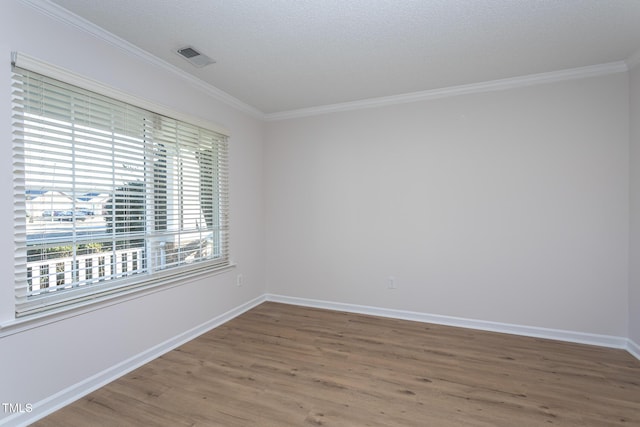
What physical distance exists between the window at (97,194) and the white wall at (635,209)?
4.08m

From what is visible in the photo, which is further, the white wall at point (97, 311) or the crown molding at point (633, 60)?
the crown molding at point (633, 60)

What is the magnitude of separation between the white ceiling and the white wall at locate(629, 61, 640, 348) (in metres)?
0.32

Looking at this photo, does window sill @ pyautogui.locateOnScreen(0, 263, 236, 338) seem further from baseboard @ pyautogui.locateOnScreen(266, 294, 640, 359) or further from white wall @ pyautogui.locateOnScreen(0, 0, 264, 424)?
baseboard @ pyautogui.locateOnScreen(266, 294, 640, 359)

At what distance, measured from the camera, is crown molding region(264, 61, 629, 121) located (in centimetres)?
280

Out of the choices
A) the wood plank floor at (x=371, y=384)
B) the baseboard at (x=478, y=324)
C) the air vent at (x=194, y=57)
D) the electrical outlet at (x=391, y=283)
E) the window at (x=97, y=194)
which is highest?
the air vent at (x=194, y=57)

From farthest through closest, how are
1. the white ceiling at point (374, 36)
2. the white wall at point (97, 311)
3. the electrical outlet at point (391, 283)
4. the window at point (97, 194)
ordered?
the electrical outlet at point (391, 283)
the white ceiling at point (374, 36)
the window at point (97, 194)
the white wall at point (97, 311)

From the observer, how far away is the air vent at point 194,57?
Result: 97.1 inches

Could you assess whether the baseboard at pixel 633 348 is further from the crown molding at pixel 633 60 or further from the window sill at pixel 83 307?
the window sill at pixel 83 307

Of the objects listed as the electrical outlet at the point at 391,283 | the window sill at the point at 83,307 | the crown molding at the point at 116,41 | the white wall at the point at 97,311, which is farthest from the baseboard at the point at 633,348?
the crown molding at the point at 116,41

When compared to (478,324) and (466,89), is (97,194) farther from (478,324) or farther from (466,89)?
(478,324)

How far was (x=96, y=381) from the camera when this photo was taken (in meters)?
2.18

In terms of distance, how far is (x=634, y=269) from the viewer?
8.82ft

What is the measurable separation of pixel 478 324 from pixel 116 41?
424 cm

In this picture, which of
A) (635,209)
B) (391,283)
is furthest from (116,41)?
(635,209)
